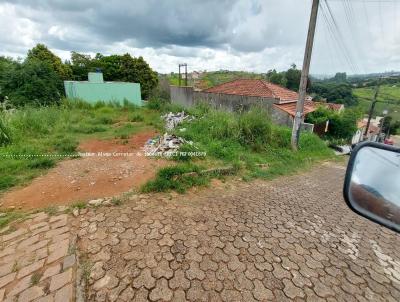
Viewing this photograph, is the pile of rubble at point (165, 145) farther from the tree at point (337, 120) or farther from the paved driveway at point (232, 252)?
the tree at point (337, 120)

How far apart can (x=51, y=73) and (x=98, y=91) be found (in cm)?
340

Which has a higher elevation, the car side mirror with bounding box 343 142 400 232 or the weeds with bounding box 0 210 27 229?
the car side mirror with bounding box 343 142 400 232

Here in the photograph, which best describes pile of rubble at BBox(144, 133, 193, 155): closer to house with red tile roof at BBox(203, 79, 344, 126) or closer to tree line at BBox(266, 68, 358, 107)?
house with red tile roof at BBox(203, 79, 344, 126)

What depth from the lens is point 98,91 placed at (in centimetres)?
1642

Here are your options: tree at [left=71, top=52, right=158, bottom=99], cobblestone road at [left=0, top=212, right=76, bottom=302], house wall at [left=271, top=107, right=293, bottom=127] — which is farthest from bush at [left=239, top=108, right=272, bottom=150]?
tree at [left=71, top=52, right=158, bottom=99]

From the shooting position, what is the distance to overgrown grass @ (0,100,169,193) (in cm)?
452

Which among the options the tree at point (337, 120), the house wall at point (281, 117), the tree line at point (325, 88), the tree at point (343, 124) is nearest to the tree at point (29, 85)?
the house wall at point (281, 117)

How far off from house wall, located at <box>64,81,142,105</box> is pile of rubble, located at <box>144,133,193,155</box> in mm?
11779

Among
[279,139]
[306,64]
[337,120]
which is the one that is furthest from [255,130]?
[337,120]

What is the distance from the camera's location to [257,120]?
7.28m

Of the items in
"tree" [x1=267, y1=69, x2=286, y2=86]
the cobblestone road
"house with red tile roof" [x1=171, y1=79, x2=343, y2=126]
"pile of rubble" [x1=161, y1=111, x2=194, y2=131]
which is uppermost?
"tree" [x1=267, y1=69, x2=286, y2=86]

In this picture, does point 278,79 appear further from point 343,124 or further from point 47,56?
point 47,56

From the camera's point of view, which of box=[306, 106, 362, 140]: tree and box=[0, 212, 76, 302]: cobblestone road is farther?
box=[306, 106, 362, 140]: tree

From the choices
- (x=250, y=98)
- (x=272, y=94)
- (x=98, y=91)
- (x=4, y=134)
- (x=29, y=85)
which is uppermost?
(x=29, y=85)
